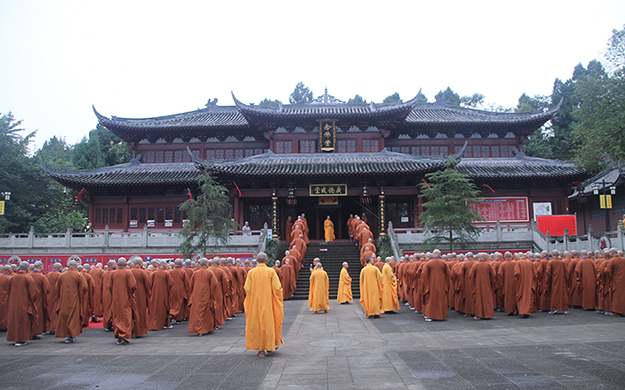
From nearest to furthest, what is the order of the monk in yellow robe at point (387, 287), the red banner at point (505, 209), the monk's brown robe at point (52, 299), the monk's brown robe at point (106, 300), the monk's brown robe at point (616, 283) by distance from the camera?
the monk's brown robe at point (106, 300) → the monk's brown robe at point (52, 299) → the monk's brown robe at point (616, 283) → the monk in yellow robe at point (387, 287) → the red banner at point (505, 209)

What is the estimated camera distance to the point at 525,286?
10.6 meters

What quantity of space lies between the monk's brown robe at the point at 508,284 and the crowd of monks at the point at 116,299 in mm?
7304

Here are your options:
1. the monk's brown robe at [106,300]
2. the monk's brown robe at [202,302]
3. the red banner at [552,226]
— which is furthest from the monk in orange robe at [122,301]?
the red banner at [552,226]

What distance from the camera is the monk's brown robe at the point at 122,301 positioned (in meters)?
8.13

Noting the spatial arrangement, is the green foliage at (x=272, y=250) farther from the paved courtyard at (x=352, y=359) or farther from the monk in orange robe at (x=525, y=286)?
the monk in orange robe at (x=525, y=286)

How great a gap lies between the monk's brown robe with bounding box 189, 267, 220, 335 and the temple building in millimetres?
11792

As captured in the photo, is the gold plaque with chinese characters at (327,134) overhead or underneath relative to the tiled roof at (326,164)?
overhead

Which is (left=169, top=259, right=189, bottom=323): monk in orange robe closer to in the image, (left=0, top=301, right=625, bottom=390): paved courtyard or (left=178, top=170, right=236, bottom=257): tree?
(left=0, top=301, right=625, bottom=390): paved courtyard

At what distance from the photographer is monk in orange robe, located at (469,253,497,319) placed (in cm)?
1018

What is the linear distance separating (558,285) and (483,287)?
8.20 feet

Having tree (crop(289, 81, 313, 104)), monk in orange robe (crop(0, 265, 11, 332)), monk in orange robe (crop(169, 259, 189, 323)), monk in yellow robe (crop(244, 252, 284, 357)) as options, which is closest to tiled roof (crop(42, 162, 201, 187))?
monk in orange robe (crop(169, 259, 189, 323))

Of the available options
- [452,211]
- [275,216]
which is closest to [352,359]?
[452,211]

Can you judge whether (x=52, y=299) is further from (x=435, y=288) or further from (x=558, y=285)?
(x=558, y=285)

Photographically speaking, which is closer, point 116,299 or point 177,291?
point 116,299
